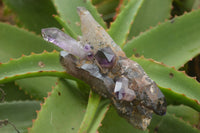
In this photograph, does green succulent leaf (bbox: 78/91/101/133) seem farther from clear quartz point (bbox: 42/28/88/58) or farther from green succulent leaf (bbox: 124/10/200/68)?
green succulent leaf (bbox: 124/10/200/68)

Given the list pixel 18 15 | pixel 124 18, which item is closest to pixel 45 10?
pixel 18 15

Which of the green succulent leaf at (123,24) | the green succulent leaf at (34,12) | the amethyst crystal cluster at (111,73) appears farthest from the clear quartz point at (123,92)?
the green succulent leaf at (34,12)

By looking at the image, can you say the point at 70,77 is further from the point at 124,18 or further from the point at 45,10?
the point at 45,10

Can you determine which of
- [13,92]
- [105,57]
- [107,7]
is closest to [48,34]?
[105,57]

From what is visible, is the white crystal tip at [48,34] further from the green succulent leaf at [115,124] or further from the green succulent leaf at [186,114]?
→ the green succulent leaf at [186,114]

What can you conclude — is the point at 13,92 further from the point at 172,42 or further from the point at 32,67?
the point at 172,42
